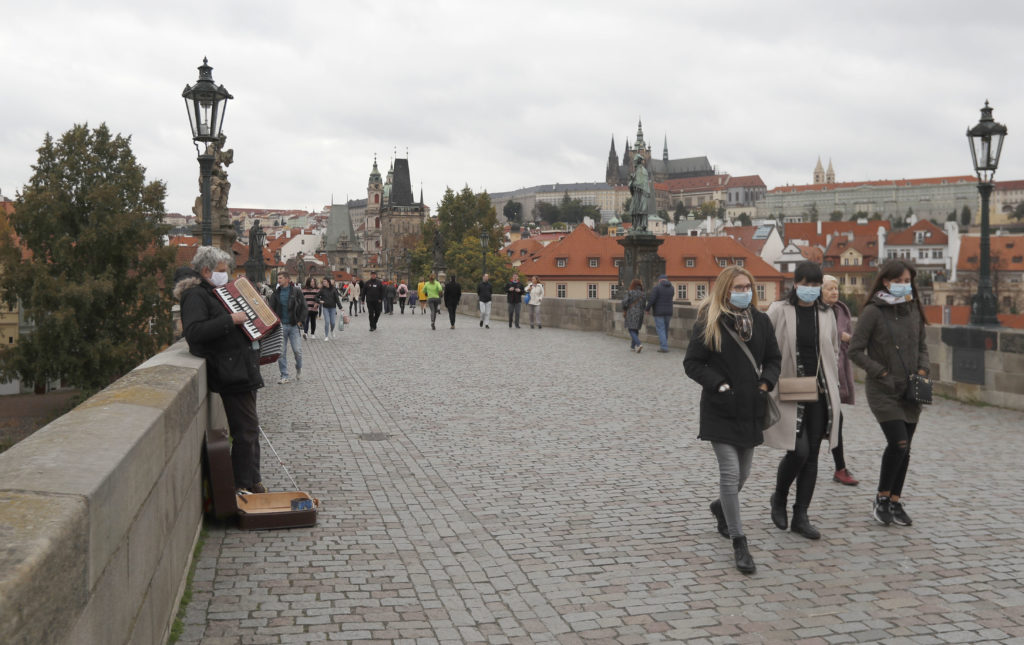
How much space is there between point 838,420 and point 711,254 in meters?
75.0

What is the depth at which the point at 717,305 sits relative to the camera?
5.04 meters

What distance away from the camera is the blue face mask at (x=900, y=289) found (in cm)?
576

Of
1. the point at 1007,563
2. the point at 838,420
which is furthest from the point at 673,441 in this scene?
the point at 1007,563

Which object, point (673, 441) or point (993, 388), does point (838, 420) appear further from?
point (993, 388)

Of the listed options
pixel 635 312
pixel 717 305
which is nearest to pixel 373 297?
pixel 635 312

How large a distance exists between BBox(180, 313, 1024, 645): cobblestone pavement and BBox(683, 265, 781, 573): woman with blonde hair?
508 mm

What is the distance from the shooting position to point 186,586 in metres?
4.43

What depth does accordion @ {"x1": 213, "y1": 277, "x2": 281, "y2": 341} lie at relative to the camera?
551cm

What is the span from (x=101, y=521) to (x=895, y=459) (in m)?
4.61

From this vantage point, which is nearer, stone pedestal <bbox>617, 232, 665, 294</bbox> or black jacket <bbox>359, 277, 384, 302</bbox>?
stone pedestal <bbox>617, 232, 665, 294</bbox>

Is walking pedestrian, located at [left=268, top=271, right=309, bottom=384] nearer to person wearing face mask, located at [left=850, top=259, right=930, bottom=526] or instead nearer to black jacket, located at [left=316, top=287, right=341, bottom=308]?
black jacket, located at [left=316, top=287, right=341, bottom=308]

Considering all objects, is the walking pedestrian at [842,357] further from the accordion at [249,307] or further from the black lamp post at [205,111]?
the black lamp post at [205,111]

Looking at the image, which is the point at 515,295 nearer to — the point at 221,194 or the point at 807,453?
the point at 221,194

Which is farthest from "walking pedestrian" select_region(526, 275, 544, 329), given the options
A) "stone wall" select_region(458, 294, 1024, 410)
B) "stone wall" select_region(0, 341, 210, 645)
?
"stone wall" select_region(0, 341, 210, 645)
